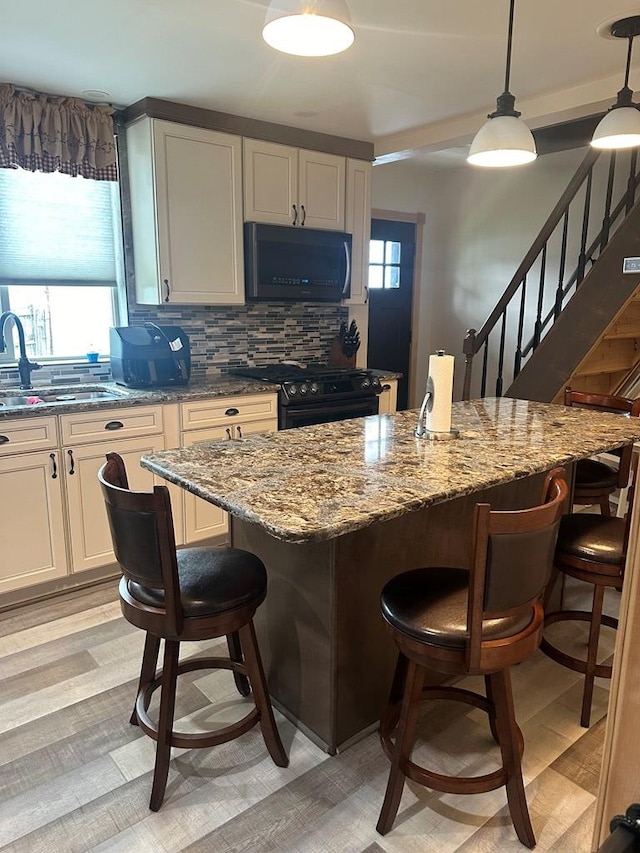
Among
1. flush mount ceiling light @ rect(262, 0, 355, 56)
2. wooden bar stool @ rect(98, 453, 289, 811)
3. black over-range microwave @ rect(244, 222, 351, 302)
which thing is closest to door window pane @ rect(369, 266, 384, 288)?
black over-range microwave @ rect(244, 222, 351, 302)

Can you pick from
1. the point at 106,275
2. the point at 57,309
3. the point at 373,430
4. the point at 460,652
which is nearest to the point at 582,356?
the point at 373,430

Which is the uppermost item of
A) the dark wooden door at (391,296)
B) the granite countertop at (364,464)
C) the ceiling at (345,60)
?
the ceiling at (345,60)

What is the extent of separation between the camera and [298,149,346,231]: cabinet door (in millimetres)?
3848

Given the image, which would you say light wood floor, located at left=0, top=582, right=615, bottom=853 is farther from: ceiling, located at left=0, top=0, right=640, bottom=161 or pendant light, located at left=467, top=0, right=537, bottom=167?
ceiling, located at left=0, top=0, right=640, bottom=161

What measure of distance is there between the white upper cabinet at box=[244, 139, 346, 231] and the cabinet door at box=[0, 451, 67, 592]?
1932mm

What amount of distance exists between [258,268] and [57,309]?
122 cm

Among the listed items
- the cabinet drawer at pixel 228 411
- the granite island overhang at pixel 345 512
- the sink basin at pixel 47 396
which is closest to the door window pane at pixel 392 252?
the cabinet drawer at pixel 228 411

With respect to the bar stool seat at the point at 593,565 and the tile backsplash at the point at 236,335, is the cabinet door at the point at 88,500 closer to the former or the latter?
the tile backsplash at the point at 236,335

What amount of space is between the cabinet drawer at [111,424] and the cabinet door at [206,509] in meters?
0.22

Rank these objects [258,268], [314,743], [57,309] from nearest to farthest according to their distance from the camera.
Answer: [314,743], [57,309], [258,268]

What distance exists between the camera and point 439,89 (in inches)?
123

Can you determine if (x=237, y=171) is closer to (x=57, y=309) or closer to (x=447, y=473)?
(x=57, y=309)

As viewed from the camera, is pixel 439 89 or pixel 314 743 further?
pixel 439 89

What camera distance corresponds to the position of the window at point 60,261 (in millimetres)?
3227
